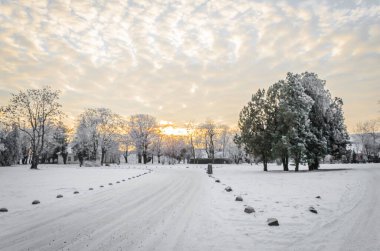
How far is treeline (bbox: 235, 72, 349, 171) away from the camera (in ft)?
113

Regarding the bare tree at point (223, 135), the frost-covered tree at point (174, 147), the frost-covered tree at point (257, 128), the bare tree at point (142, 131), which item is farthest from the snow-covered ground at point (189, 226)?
the bare tree at point (223, 135)

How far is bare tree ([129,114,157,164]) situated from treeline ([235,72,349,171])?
4767cm

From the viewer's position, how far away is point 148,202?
11.3 meters

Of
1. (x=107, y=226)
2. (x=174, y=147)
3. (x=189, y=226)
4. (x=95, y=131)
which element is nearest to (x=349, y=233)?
(x=189, y=226)

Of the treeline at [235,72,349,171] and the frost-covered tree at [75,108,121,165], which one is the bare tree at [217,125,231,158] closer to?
the frost-covered tree at [75,108,121,165]

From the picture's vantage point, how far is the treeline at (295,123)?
34500 mm

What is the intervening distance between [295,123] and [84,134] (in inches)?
2299

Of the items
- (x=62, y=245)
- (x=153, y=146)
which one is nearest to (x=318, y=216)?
(x=62, y=245)

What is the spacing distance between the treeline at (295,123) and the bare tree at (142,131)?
47.7 metres

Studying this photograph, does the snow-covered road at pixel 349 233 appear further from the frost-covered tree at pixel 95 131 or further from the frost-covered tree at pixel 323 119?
the frost-covered tree at pixel 95 131

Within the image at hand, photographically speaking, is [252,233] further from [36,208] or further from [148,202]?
[36,208]

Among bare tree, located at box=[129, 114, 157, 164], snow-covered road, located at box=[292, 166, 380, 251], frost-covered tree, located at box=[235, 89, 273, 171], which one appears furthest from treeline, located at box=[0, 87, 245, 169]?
snow-covered road, located at box=[292, 166, 380, 251]

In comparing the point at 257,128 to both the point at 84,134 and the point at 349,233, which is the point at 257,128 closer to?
the point at 349,233

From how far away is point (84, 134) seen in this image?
75.2 metres
